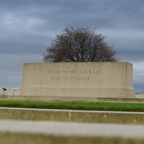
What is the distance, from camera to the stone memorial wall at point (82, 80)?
53.4 ft

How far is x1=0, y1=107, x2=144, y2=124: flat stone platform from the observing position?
605 cm

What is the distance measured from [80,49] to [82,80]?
1101 cm

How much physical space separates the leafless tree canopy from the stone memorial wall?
9.27m

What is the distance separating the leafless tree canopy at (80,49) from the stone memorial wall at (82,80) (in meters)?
9.27

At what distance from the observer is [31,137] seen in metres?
0.92

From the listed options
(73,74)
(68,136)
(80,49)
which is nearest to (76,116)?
(68,136)

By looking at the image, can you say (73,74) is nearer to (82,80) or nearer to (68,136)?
(82,80)

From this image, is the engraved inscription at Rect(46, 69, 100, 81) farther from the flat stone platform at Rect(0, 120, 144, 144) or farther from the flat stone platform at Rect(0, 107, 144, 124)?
the flat stone platform at Rect(0, 120, 144, 144)

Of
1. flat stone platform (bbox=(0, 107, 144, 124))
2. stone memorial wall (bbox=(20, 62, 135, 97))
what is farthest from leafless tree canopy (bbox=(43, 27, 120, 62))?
flat stone platform (bbox=(0, 107, 144, 124))

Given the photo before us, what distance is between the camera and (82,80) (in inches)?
653

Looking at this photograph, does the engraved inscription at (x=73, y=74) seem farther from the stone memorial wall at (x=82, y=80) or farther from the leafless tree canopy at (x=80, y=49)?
the leafless tree canopy at (x=80, y=49)

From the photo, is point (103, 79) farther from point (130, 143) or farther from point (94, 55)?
point (130, 143)

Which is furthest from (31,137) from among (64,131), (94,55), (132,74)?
(94,55)

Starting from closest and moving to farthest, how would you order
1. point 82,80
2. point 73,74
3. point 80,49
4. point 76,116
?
point 76,116, point 82,80, point 73,74, point 80,49
